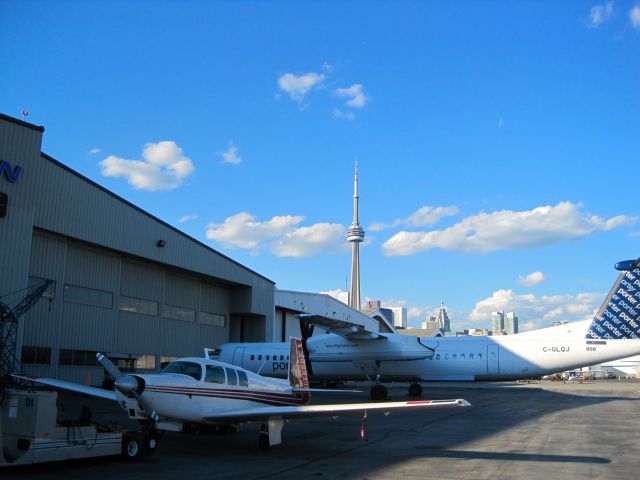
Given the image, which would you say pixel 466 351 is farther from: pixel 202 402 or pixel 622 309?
pixel 202 402

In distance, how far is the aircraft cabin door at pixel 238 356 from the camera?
118ft

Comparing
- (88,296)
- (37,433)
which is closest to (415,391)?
(88,296)

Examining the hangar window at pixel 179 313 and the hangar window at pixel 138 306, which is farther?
the hangar window at pixel 179 313

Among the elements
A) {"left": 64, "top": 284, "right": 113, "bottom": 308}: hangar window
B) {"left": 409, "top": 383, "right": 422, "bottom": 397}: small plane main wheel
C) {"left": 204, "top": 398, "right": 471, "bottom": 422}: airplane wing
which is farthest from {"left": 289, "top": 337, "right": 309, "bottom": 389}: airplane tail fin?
{"left": 409, "top": 383, "right": 422, "bottom": 397}: small plane main wheel

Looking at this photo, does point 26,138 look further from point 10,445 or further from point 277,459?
point 277,459

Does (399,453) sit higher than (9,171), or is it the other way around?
(9,171)

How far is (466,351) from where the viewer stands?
3316cm

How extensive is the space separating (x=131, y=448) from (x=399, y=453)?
20.2 feet

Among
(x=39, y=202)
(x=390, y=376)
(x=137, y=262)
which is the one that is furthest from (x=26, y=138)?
(x=390, y=376)

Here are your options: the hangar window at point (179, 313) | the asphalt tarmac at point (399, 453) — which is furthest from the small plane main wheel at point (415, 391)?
the hangar window at point (179, 313)

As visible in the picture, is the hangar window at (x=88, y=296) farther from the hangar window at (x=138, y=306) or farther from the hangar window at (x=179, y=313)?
the hangar window at (x=179, y=313)

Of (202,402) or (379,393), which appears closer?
(202,402)

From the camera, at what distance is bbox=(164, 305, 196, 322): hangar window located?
3672 cm

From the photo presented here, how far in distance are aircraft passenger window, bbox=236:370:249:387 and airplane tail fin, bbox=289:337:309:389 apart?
1.73m
